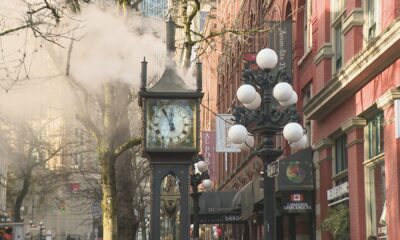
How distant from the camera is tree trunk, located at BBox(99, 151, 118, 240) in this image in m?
14.2

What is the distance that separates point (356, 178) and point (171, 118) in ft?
22.7

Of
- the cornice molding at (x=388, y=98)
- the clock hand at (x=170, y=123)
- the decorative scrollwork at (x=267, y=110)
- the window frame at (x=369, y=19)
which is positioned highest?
the window frame at (x=369, y=19)

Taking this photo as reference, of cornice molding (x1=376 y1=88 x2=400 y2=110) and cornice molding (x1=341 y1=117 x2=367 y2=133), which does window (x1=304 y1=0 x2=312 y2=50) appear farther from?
cornice molding (x1=376 y1=88 x2=400 y2=110)

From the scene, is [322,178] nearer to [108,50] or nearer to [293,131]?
[293,131]

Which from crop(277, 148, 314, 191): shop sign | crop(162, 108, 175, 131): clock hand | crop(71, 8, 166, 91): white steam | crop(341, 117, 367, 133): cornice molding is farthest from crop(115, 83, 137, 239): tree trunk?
crop(162, 108, 175, 131): clock hand

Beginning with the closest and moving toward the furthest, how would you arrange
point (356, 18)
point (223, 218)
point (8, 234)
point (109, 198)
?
point (109, 198)
point (356, 18)
point (8, 234)
point (223, 218)

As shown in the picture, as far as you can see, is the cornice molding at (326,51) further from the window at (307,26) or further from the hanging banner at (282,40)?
the window at (307,26)

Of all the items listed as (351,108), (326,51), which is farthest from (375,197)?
(326,51)

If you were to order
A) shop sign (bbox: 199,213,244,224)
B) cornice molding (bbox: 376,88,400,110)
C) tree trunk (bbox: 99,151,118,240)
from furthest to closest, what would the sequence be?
shop sign (bbox: 199,213,244,224), tree trunk (bbox: 99,151,118,240), cornice molding (bbox: 376,88,400,110)

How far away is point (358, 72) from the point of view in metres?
14.2

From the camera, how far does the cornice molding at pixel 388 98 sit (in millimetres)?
12391

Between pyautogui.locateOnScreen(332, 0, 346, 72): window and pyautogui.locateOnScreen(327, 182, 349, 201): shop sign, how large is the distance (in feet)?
9.10

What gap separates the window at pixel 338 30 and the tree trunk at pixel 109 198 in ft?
19.6

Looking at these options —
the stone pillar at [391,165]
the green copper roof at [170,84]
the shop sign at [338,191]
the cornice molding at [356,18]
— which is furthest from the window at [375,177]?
the green copper roof at [170,84]
